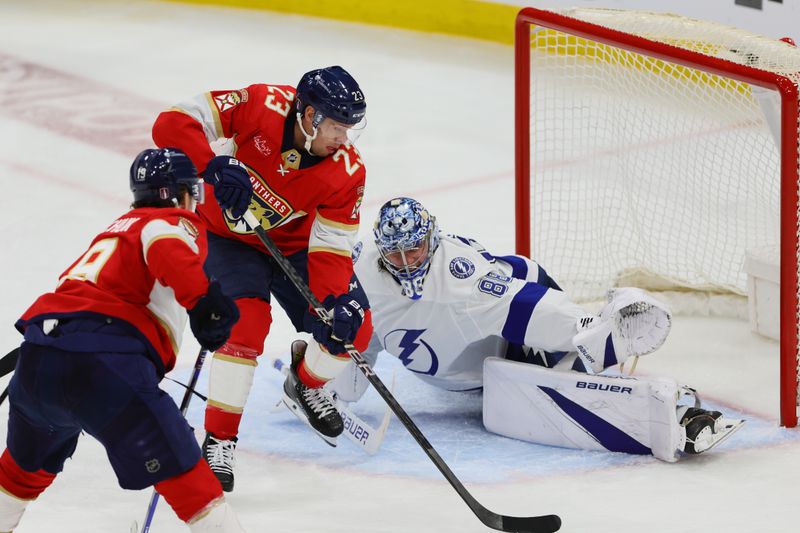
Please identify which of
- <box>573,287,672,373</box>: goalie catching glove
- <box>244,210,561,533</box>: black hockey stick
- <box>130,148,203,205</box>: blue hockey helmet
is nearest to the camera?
<box>130,148,203,205</box>: blue hockey helmet

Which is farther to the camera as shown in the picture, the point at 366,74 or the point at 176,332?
the point at 366,74

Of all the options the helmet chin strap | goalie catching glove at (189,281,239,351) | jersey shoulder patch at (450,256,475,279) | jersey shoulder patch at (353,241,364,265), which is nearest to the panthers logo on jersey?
the helmet chin strap

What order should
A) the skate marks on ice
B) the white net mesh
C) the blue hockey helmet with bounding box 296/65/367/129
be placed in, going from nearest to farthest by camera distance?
1. the blue hockey helmet with bounding box 296/65/367/129
2. the skate marks on ice
3. the white net mesh

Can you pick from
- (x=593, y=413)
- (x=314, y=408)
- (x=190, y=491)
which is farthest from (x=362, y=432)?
(x=190, y=491)

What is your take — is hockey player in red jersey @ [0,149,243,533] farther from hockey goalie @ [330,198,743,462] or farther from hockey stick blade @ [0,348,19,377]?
hockey goalie @ [330,198,743,462]

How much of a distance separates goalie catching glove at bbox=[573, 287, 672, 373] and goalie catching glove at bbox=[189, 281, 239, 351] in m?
1.20

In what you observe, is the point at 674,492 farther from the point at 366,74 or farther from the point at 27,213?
the point at 366,74

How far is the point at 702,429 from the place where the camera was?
3.80 m

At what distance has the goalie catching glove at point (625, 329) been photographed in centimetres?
372

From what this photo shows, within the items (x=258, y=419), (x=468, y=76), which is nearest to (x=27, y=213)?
(x=258, y=419)

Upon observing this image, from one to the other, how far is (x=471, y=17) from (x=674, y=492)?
178 inches

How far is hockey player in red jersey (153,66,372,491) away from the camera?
3.63m

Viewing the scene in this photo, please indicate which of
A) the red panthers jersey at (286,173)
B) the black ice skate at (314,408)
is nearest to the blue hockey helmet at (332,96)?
the red panthers jersey at (286,173)

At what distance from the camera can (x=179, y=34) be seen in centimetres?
804
